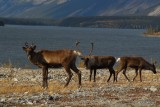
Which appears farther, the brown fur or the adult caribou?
the brown fur

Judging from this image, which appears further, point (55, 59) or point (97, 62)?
point (97, 62)

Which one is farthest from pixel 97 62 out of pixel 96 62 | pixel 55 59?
pixel 55 59

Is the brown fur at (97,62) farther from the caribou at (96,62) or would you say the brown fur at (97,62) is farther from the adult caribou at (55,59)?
the adult caribou at (55,59)

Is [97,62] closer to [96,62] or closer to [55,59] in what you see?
[96,62]

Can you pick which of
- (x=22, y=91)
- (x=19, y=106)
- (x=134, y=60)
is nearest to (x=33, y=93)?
(x=22, y=91)

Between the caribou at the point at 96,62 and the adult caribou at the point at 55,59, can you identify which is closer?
the adult caribou at the point at 55,59

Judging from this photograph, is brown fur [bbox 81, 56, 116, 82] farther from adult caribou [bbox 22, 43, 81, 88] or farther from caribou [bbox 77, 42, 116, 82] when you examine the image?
adult caribou [bbox 22, 43, 81, 88]

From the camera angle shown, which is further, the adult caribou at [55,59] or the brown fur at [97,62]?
the brown fur at [97,62]

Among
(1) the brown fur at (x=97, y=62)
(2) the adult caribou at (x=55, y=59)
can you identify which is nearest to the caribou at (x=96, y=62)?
(1) the brown fur at (x=97, y=62)

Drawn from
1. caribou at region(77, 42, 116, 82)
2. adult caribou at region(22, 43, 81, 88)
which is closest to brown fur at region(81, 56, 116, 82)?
caribou at region(77, 42, 116, 82)

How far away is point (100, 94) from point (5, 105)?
171 inches

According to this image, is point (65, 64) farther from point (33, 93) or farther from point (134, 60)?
point (134, 60)

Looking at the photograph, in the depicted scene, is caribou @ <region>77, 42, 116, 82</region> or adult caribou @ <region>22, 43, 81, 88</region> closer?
adult caribou @ <region>22, 43, 81, 88</region>

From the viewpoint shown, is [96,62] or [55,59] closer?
[55,59]
